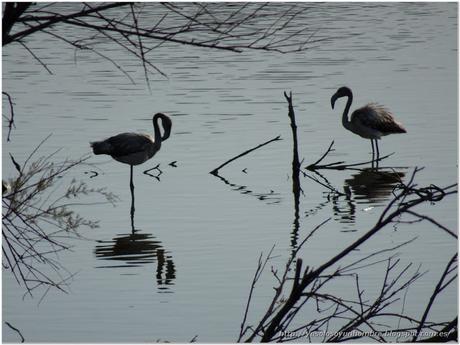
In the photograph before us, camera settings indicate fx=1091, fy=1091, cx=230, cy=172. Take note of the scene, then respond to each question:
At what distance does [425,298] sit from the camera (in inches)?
321

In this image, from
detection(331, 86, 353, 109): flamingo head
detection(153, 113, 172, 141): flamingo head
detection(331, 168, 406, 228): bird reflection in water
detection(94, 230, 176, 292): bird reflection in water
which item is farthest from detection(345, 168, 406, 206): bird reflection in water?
detection(331, 86, 353, 109): flamingo head

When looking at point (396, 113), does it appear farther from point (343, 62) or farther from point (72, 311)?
point (72, 311)

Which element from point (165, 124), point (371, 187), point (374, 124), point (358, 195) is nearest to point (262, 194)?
point (358, 195)

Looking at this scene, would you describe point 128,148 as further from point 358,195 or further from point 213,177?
point 358,195

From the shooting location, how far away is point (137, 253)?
33.5 ft

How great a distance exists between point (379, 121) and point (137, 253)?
6.05 m

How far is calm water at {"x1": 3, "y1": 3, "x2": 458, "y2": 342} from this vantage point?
8.23 metres

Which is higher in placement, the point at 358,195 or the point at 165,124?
the point at 165,124

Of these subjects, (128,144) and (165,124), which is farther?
(165,124)

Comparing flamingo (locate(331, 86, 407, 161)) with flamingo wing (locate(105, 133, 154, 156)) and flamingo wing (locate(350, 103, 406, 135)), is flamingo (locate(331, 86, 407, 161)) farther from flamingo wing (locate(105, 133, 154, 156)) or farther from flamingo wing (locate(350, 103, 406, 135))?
flamingo wing (locate(105, 133, 154, 156))

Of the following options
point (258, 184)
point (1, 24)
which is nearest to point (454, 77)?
point (258, 184)

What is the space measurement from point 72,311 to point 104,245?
7.54ft

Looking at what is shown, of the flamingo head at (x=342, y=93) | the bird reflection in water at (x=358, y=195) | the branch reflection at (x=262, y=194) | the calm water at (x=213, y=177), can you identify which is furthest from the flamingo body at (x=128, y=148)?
the flamingo head at (x=342, y=93)

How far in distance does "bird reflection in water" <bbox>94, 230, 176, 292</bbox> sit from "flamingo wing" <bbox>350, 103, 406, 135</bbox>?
5381mm
